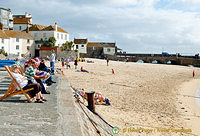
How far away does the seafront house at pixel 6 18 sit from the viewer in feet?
192

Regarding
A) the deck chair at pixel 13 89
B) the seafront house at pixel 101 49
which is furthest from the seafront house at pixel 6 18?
the deck chair at pixel 13 89

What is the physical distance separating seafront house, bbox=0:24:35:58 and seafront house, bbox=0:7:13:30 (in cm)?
846

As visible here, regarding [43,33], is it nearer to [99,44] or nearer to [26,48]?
[26,48]

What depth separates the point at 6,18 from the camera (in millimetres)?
60125

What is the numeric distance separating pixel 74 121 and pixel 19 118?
1.36 m

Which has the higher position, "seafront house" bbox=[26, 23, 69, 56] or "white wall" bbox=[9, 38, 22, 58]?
"seafront house" bbox=[26, 23, 69, 56]

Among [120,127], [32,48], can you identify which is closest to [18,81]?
[120,127]

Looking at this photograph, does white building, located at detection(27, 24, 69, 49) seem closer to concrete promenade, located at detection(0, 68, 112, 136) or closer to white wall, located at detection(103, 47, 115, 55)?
white wall, located at detection(103, 47, 115, 55)

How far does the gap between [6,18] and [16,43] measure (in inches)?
511

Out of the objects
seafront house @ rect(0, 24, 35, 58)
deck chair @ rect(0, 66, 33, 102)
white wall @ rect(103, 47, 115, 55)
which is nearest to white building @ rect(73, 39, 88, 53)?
white wall @ rect(103, 47, 115, 55)

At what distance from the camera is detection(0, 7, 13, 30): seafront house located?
58625 mm

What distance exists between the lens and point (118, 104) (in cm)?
1076

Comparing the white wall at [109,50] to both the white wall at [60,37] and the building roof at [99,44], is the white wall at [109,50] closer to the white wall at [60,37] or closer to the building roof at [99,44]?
the building roof at [99,44]

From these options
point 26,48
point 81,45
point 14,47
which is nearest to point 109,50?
point 81,45
